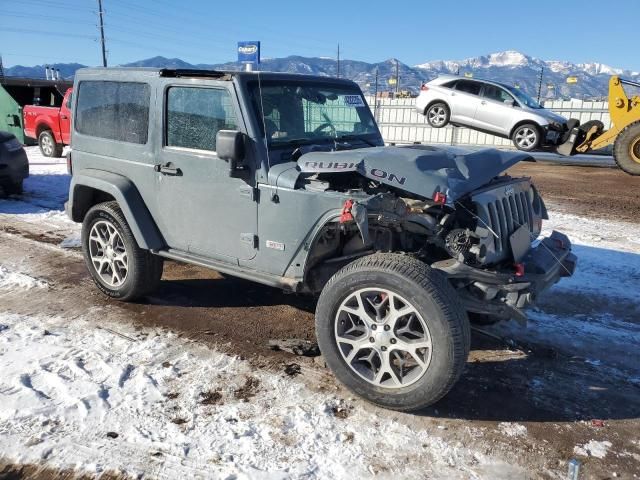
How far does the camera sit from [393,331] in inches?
127

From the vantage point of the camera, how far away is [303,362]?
391 cm

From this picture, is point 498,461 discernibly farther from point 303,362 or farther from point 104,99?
point 104,99

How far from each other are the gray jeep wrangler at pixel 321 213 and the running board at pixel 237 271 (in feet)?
0.04

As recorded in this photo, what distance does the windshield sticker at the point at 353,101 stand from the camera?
482 cm

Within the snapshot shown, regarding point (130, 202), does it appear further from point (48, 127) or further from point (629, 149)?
point (629, 149)

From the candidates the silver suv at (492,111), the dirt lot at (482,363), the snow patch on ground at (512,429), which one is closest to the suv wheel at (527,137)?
the silver suv at (492,111)

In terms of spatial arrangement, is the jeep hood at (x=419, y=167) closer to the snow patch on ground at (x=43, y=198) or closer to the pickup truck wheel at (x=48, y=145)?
the snow patch on ground at (x=43, y=198)

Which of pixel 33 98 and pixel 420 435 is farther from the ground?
pixel 33 98

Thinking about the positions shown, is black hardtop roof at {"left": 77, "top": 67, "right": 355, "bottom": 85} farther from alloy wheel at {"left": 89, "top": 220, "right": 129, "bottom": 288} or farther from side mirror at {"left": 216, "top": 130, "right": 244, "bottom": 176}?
alloy wheel at {"left": 89, "top": 220, "right": 129, "bottom": 288}

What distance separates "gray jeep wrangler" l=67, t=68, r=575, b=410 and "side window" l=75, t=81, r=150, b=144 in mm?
15

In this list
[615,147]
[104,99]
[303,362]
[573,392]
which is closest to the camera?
[573,392]

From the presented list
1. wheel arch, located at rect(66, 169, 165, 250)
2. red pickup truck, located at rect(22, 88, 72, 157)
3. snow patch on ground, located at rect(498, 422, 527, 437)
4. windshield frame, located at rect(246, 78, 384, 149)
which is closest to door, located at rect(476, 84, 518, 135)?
windshield frame, located at rect(246, 78, 384, 149)

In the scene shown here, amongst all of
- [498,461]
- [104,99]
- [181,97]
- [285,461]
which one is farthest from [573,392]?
[104,99]

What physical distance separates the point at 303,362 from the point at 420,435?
3.65ft
